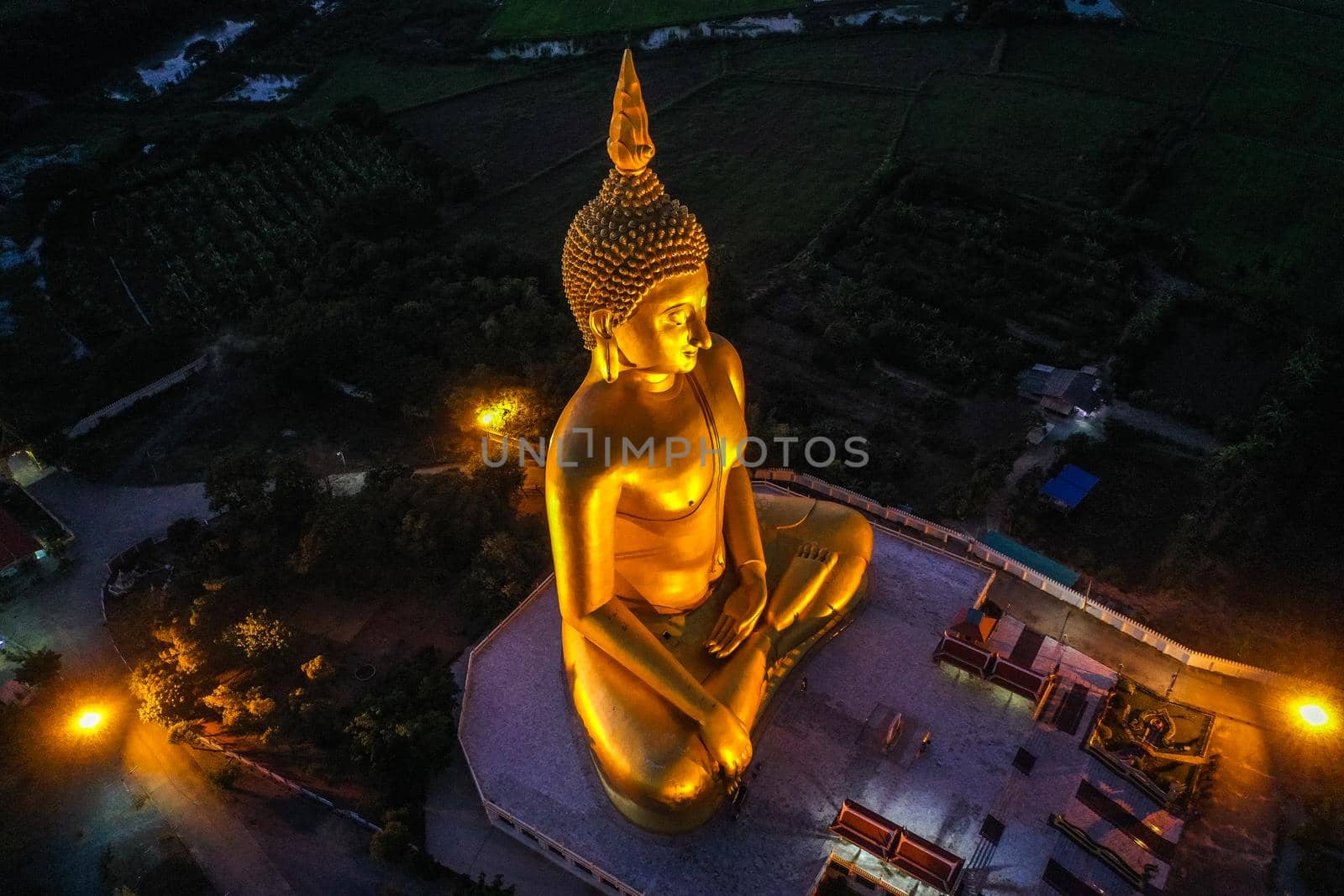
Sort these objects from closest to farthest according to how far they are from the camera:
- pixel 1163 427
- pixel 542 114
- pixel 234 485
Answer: pixel 234 485
pixel 1163 427
pixel 542 114

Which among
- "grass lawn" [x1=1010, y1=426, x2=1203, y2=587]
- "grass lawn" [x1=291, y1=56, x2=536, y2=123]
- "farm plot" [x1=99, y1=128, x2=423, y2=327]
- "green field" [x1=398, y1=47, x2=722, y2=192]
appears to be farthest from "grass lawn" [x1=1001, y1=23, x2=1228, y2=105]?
"farm plot" [x1=99, y1=128, x2=423, y2=327]

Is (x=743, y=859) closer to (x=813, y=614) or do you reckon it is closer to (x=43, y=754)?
(x=813, y=614)

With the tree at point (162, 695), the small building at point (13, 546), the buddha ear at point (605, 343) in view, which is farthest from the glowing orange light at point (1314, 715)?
the small building at point (13, 546)

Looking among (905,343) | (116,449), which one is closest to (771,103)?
(905,343)

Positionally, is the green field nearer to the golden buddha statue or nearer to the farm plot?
the farm plot

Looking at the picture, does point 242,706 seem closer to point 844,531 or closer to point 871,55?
point 844,531

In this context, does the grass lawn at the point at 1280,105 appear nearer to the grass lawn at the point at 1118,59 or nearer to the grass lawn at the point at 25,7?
the grass lawn at the point at 1118,59

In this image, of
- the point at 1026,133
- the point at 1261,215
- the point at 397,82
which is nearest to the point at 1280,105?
the point at 1261,215
